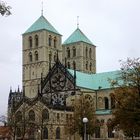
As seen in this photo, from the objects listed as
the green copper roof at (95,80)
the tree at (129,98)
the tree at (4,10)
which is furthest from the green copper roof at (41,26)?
the tree at (4,10)

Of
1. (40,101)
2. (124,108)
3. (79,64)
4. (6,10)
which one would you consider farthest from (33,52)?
(6,10)

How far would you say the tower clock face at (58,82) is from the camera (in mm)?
101062

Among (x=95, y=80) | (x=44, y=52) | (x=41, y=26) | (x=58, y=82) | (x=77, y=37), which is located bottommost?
(x=58, y=82)

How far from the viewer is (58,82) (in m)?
102

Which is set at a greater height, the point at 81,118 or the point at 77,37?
the point at 77,37

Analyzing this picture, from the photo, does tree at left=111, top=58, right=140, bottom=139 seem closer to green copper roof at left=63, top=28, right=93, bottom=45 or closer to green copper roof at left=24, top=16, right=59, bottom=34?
green copper roof at left=24, top=16, right=59, bottom=34

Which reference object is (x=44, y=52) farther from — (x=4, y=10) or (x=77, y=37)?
(x=4, y=10)

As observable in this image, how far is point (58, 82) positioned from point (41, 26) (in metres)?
23.0

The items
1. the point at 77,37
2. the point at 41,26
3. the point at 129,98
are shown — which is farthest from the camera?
the point at 77,37

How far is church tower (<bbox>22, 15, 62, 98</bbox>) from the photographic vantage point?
378 ft

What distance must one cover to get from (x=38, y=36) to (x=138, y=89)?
74069 mm

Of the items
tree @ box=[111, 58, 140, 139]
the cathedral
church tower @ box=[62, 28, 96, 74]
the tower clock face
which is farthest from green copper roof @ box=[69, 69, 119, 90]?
tree @ box=[111, 58, 140, 139]

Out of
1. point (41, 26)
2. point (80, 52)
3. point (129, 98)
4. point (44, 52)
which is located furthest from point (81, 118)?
point (80, 52)

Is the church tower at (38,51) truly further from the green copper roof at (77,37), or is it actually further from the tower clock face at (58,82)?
the tower clock face at (58,82)
